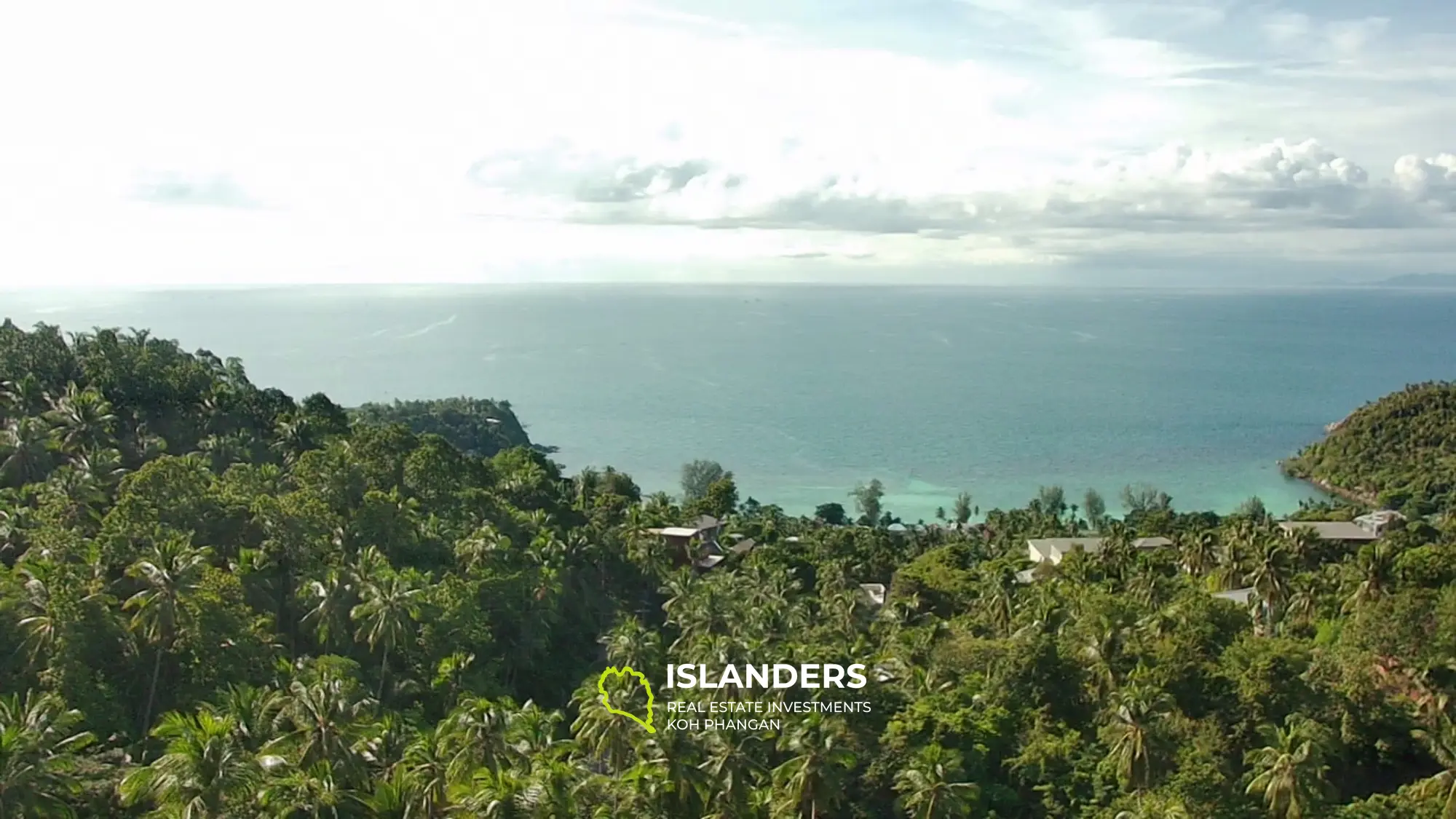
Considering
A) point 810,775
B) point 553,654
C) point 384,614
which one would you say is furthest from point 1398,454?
point 384,614

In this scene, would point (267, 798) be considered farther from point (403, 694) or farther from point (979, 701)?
point (979, 701)

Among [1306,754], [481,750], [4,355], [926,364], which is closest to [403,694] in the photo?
[481,750]

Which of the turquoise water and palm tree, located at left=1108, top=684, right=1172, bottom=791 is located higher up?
palm tree, located at left=1108, top=684, right=1172, bottom=791

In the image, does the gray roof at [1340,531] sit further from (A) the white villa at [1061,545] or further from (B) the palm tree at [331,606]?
(B) the palm tree at [331,606]

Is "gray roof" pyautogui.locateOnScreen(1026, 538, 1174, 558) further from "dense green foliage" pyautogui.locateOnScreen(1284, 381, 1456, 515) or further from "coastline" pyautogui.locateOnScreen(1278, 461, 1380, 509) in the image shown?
"coastline" pyautogui.locateOnScreen(1278, 461, 1380, 509)

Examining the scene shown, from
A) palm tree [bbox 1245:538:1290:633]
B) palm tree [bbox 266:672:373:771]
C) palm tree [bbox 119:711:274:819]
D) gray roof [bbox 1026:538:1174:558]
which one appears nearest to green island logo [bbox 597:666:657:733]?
palm tree [bbox 266:672:373:771]

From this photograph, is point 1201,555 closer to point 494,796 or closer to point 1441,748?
point 1441,748
